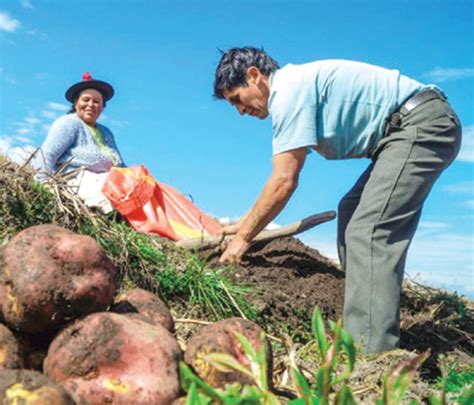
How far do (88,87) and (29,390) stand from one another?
6.00 m

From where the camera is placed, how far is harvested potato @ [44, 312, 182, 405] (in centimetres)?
188

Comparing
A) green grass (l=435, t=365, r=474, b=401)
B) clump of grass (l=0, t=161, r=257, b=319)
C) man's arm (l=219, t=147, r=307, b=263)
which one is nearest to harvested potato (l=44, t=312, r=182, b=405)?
green grass (l=435, t=365, r=474, b=401)

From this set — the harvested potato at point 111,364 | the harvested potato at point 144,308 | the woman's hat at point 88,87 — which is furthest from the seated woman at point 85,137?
the harvested potato at point 111,364

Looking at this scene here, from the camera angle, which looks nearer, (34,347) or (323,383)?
(323,383)

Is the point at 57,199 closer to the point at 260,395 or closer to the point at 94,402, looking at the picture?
the point at 94,402

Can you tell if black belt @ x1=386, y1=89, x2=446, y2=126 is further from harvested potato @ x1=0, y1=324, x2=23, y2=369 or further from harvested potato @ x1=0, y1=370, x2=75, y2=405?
harvested potato @ x1=0, y1=370, x2=75, y2=405

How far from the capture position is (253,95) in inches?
181

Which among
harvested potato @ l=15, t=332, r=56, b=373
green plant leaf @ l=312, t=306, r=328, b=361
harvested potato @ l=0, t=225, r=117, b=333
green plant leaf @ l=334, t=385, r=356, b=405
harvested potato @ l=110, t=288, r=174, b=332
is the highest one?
green plant leaf @ l=312, t=306, r=328, b=361

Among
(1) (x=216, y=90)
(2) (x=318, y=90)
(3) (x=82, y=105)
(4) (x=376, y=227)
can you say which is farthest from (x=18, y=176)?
(3) (x=82, y=105)

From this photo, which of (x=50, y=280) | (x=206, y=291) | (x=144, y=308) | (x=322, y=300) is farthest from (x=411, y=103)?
(x=50, y=280)

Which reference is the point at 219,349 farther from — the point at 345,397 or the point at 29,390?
the point at 345,397

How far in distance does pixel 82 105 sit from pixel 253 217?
135 inches

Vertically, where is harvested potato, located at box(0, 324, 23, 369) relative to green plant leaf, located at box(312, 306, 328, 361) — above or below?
below

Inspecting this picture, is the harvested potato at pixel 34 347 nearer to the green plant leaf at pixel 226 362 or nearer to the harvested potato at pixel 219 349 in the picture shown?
the harvested potato at pixel 219 349
